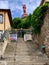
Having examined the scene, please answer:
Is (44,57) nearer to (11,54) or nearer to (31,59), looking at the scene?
(31,59)

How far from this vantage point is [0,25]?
40281 mm

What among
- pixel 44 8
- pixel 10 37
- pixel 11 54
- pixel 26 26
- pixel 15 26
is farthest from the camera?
pixel 15 26

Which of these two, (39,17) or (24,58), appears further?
(39,17)

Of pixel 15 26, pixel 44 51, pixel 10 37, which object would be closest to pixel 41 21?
pixel 44 51

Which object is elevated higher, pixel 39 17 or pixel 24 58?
pixel 39 17

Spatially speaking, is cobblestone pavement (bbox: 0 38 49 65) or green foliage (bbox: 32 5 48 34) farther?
green foliage (bbox: 32 5 48 34)

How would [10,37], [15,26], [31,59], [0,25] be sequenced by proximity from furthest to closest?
1. [15,26]
2. [0,25]
3. [10,37]
4. [31,59]

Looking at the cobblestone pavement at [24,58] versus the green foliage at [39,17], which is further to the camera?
the green foliage at [39,17]

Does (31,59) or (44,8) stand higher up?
(44,8)

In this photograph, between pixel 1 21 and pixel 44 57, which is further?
pixel 1 21

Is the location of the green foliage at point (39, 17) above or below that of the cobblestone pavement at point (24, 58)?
above

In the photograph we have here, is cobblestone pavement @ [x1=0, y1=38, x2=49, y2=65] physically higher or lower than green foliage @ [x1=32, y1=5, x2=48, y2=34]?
lower

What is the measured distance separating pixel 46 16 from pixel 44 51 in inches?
98.8

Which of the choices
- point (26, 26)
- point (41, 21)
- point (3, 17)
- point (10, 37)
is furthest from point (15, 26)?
point (41, 21)
